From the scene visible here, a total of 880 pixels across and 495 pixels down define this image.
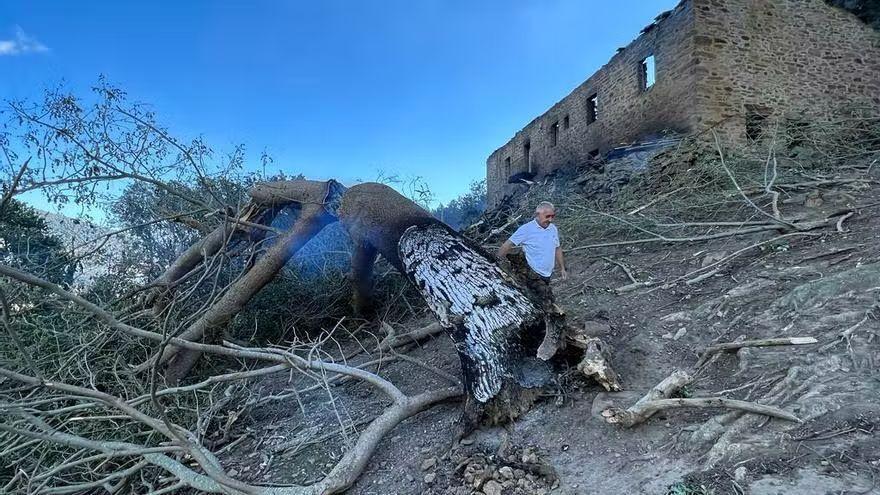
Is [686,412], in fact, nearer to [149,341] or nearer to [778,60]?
[149,341]

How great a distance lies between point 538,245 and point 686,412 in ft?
6.49

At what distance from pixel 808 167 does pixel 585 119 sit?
6.65m

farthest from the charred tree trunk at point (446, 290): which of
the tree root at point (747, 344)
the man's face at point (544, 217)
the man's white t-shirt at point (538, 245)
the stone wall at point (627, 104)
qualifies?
the stone wall at point (627, 104)

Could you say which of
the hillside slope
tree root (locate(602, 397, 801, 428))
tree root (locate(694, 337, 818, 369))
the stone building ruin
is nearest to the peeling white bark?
the hillside slope

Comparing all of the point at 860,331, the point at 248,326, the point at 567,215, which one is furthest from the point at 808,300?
the point at 248,326

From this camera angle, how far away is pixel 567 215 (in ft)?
24.9

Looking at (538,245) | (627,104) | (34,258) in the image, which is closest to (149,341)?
(34,258)

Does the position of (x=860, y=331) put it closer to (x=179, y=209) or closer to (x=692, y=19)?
(x=179, y=209)

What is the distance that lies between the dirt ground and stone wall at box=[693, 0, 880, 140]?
5481 millimetres

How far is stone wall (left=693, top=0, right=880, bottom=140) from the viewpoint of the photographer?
911 centimetres

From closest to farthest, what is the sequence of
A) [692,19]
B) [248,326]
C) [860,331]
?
[860,331] < [248,326] < [692,19]

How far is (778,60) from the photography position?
9703mm

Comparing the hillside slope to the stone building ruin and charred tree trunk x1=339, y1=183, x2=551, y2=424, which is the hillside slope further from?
the stone building ruin

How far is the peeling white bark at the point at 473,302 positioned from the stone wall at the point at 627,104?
7.67 m
